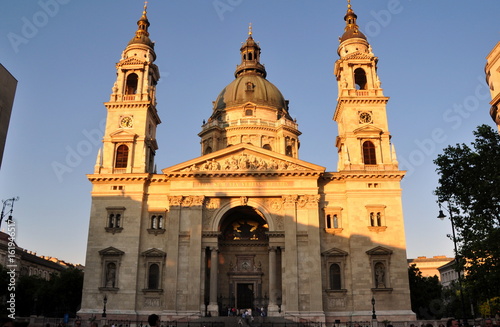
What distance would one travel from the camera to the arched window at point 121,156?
142 feet

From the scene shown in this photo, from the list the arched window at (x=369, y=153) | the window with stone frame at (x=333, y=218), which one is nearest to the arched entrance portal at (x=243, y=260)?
the window with stone frame at (x=333, y=218)

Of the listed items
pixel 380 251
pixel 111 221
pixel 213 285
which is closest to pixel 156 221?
pixel 111 221

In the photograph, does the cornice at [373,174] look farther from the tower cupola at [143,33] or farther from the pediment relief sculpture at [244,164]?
the tower cupola at [143,33]

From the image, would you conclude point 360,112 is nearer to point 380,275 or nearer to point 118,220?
point 380,275

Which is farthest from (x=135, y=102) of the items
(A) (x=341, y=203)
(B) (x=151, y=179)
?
(A) (x=341, y=203)

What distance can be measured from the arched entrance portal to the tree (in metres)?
17.9

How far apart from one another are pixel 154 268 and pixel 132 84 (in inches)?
790

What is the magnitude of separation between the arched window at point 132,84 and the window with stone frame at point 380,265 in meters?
28.4

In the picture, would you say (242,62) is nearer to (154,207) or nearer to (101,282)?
(154,207)

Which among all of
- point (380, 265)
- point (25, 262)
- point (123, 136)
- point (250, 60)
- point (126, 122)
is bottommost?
point (380, 265)

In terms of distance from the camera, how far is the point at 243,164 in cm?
4119

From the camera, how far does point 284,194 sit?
40375mm

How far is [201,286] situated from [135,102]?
18882 mm

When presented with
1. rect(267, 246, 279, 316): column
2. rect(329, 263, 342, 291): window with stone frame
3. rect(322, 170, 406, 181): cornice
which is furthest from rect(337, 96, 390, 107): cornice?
rect(267, 246, 279, 316): column
